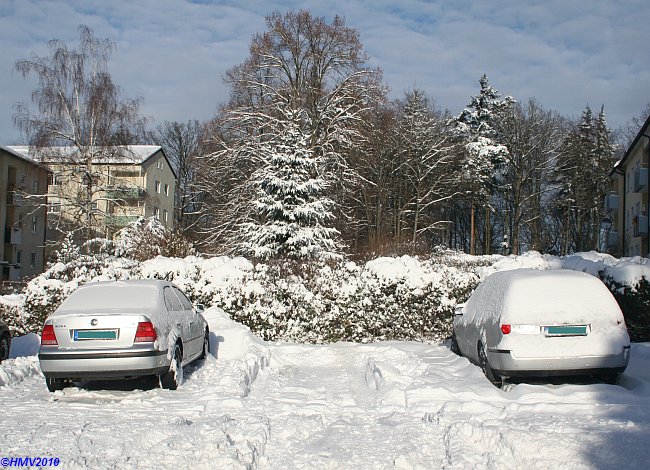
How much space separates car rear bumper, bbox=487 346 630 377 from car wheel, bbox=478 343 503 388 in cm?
45

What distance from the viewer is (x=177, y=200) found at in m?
64.6

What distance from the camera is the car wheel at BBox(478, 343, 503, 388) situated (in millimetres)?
8873

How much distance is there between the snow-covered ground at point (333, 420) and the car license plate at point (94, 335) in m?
0.82

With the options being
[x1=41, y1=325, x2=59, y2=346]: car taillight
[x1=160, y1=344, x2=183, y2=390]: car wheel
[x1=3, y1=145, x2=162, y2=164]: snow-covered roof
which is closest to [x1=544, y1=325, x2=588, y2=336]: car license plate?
[x1=160, y1=344, x2=183, y2=390]: car wheel

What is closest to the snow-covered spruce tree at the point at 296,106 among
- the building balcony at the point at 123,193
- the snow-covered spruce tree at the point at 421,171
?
the building balcony at the point at 123,193

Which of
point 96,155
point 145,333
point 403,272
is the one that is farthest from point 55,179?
point 145,333

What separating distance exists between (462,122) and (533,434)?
46.6 meters

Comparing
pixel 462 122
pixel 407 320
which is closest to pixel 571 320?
pixel 407 320

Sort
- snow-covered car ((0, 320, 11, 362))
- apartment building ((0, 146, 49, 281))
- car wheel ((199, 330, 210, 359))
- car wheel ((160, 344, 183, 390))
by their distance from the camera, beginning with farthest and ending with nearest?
apartment building ((0, 146, 49, 281)) < car wheel ((199, 330, 210, 359)) < snow-covered car ((0, 320, 11, 362)) < car wheel ((160, 344, 183, 390))

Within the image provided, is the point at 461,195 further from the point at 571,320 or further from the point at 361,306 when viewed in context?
the point at 571,320

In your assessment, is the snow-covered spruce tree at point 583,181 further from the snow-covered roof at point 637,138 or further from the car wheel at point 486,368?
the car wheel at point 486,368

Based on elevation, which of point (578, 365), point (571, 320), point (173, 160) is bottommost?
point (578, 365)

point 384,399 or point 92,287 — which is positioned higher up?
point 92,287

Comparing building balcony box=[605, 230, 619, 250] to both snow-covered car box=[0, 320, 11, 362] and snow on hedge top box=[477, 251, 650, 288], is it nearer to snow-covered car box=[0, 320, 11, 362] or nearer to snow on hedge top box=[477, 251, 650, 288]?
snow on hedge top box=[477, 251, 650, 288]
